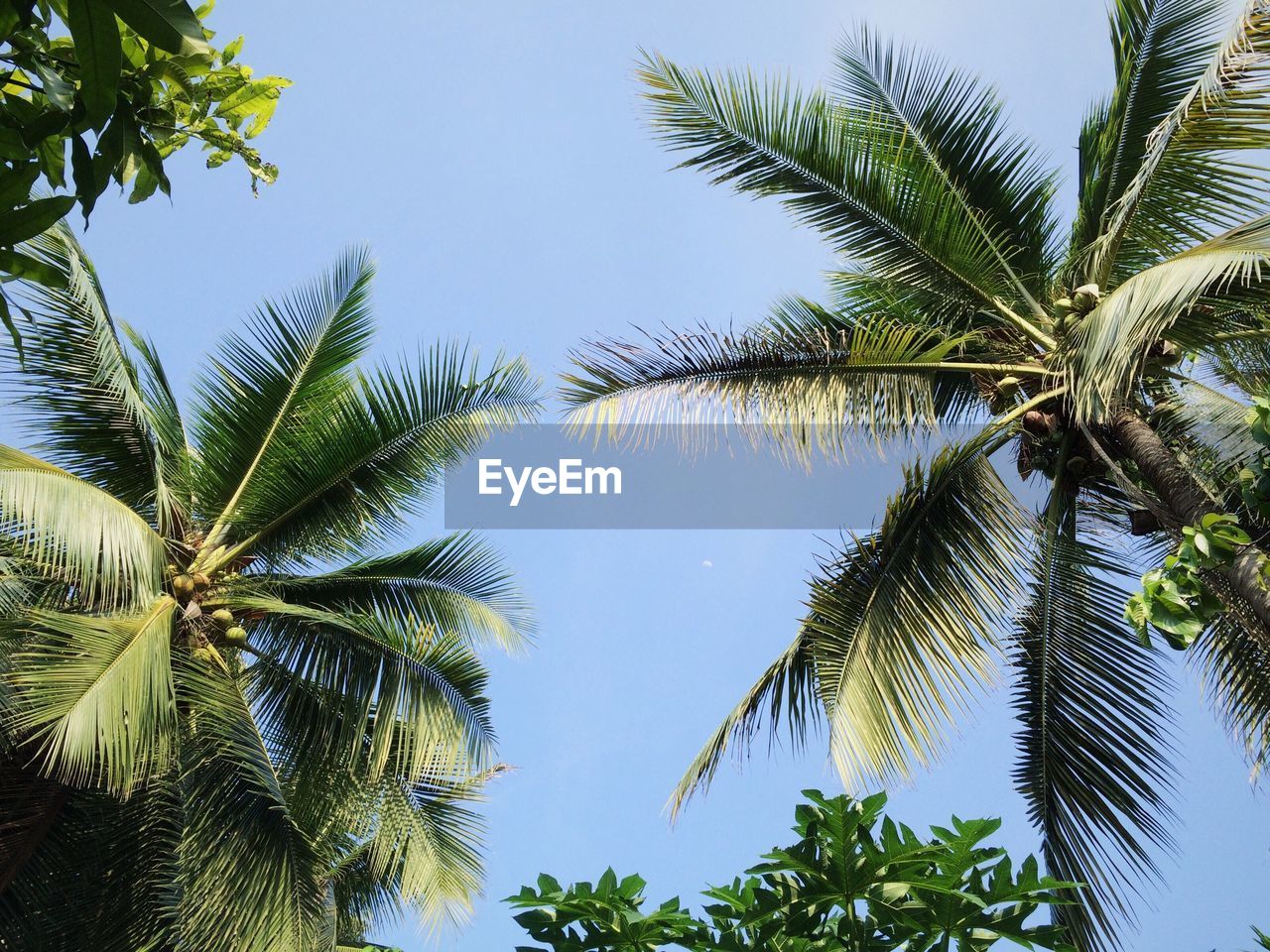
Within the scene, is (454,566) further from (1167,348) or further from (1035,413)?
(1167,348)

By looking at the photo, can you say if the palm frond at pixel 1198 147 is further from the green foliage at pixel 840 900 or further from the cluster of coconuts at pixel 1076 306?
the green foliage at pixel 840 900

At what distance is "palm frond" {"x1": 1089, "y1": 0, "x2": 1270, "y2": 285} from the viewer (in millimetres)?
6562

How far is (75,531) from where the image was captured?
7.36 m

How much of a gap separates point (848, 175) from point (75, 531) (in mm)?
5275

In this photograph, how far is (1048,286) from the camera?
817 cm

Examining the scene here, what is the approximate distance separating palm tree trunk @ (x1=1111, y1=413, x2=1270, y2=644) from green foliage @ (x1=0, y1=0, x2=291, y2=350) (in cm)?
464

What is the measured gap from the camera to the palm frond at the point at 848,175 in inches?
314

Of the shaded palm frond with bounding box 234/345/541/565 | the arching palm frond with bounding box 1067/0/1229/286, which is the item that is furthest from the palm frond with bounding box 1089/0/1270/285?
the shaded palm frond with bounding box 234/345/541/565

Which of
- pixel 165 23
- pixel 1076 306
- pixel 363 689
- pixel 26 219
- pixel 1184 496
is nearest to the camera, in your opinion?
pixel 165 23

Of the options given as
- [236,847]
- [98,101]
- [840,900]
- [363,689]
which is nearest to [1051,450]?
[840,900]

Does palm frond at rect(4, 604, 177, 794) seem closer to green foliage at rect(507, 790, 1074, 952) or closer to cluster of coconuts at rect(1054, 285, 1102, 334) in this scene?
green foliage at rect(507, 790, 1074, 952)

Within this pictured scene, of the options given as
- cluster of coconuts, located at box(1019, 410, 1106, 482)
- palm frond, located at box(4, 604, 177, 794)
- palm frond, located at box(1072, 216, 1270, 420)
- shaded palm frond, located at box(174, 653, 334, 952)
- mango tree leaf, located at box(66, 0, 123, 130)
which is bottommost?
shaded palm frond, located at box(174, 653, 334, 952)

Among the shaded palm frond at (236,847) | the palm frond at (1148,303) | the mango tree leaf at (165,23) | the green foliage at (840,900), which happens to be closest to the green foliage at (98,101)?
the mango tree leaf at (165,23)

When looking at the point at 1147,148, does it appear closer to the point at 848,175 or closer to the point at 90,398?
the point at 848,175
